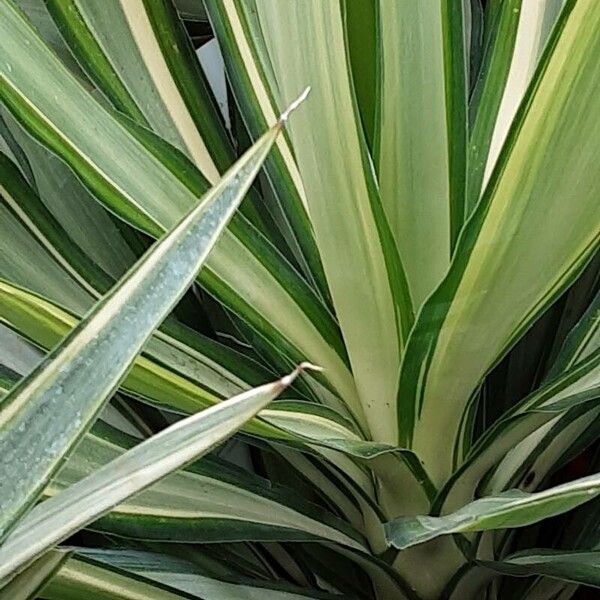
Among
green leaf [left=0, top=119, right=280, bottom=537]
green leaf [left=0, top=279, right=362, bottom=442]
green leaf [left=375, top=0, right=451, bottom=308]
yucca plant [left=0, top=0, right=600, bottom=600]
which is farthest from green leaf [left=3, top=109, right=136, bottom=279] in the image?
green leaf [left=0, top=119, right=280, bottom=537]

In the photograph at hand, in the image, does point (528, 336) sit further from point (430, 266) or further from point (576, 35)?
point (576, 35)

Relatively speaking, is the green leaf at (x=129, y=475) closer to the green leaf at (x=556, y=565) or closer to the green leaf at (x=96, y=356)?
the green leaf at (x=96, y=356)

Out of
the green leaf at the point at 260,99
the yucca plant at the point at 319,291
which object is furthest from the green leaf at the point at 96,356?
the green leaf at the point at 260,99

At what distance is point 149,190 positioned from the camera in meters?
0.42

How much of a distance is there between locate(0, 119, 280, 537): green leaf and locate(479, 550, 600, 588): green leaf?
0.85 feet

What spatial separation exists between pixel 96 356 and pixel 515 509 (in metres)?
0.16

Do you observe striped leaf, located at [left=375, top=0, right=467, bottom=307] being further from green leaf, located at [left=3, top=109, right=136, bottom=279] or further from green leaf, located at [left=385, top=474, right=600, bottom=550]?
green leaf, located at [left=3, top=109, right=136, bottom=279]

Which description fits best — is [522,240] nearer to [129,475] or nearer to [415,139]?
[415,139]

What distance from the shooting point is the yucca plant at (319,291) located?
0.31m

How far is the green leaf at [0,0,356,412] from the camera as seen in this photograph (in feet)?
1.31

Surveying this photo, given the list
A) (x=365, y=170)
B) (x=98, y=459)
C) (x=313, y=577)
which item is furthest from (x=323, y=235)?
(x=313, y=577)

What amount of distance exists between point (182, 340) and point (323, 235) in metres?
0.11

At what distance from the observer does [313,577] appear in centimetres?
55

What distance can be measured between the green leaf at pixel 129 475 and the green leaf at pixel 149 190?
19cm
